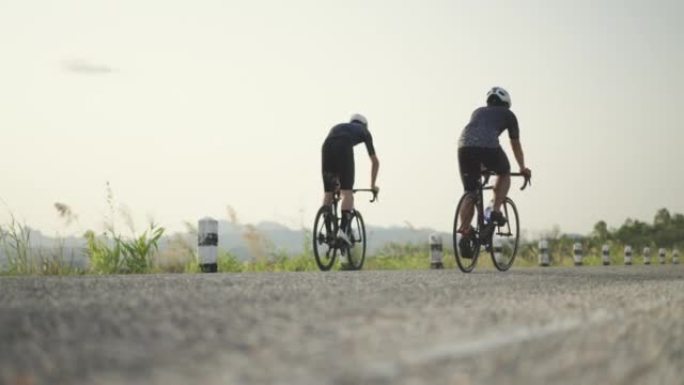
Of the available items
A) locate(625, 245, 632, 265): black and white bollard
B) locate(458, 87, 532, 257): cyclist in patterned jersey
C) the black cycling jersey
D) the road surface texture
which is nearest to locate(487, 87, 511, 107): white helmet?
locate(458, 87, 532, 257): cyclist in patterned jersey

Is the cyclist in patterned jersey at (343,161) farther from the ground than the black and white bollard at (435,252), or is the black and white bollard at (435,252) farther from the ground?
the cyclist in patterned jersey at (343,161)

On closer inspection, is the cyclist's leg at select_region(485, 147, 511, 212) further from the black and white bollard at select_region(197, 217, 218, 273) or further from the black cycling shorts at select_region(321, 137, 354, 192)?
the black and white bollard at select_region(197, 217, 218, 273)

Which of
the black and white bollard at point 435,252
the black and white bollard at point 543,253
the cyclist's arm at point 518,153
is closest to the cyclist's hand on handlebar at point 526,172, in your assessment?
the cyclist's arm at point 518,153

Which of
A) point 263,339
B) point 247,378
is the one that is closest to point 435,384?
point 247,378

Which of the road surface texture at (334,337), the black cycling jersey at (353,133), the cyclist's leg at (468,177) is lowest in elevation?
the road surface texture at (334,337)

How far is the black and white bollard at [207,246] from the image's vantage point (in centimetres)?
1029

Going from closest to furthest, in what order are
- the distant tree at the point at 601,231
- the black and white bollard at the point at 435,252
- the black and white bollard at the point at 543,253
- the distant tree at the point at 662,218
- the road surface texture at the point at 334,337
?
the road surface texture at the point at 334,337
the black and white bollard at the point at 435,252
the black and white bollard at the point at 543,253
the distant tree at the point at 601,231
the distant tree at the point at 662,218

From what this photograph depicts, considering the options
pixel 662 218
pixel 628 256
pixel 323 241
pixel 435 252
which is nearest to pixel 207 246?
pixel 323 241

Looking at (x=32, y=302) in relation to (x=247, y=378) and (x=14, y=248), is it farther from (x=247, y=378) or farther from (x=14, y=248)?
(x=14, y=248)

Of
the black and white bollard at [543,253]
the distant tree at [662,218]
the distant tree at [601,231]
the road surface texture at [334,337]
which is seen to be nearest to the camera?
the road surface texture at [334,337]

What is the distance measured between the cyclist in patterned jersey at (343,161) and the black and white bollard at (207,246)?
1.37m

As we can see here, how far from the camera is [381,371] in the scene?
2279 mm

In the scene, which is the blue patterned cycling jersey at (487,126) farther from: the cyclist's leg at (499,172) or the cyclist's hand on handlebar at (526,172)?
the cyclist's hand on handlebar at (526,172)

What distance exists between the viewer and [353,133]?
10.5 m
